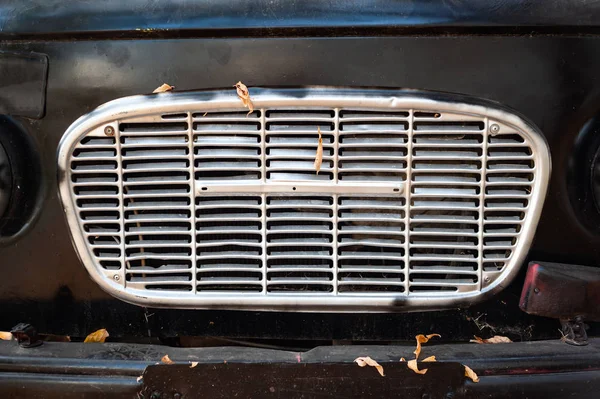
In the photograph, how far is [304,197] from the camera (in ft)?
5.31

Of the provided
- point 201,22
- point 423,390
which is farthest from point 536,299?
point 201,22

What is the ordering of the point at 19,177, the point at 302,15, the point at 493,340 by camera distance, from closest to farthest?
1. the point at 302,15
2. the point at 19,177
3. the point at 493,340

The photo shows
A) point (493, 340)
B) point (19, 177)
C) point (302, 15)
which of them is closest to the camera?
point (302, 15)

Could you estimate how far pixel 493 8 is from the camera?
152 cm

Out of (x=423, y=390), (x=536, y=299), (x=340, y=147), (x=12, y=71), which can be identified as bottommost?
(x=423, y=390)

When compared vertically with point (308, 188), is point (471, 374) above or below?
below

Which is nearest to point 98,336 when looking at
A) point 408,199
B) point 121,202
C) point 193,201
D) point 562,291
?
point 121,202

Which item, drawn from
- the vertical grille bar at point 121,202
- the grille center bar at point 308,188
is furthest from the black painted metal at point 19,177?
the grille center bar at point 308,188

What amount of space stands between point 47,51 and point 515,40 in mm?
1457

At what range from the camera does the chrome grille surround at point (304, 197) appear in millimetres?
1562

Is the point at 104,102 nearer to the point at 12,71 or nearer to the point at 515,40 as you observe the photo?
the point at 12,71

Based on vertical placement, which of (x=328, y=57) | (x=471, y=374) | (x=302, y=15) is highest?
(x=302, y=15)

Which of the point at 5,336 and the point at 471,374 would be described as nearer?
the point at 471,374

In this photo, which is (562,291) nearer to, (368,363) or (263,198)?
(368,363)
